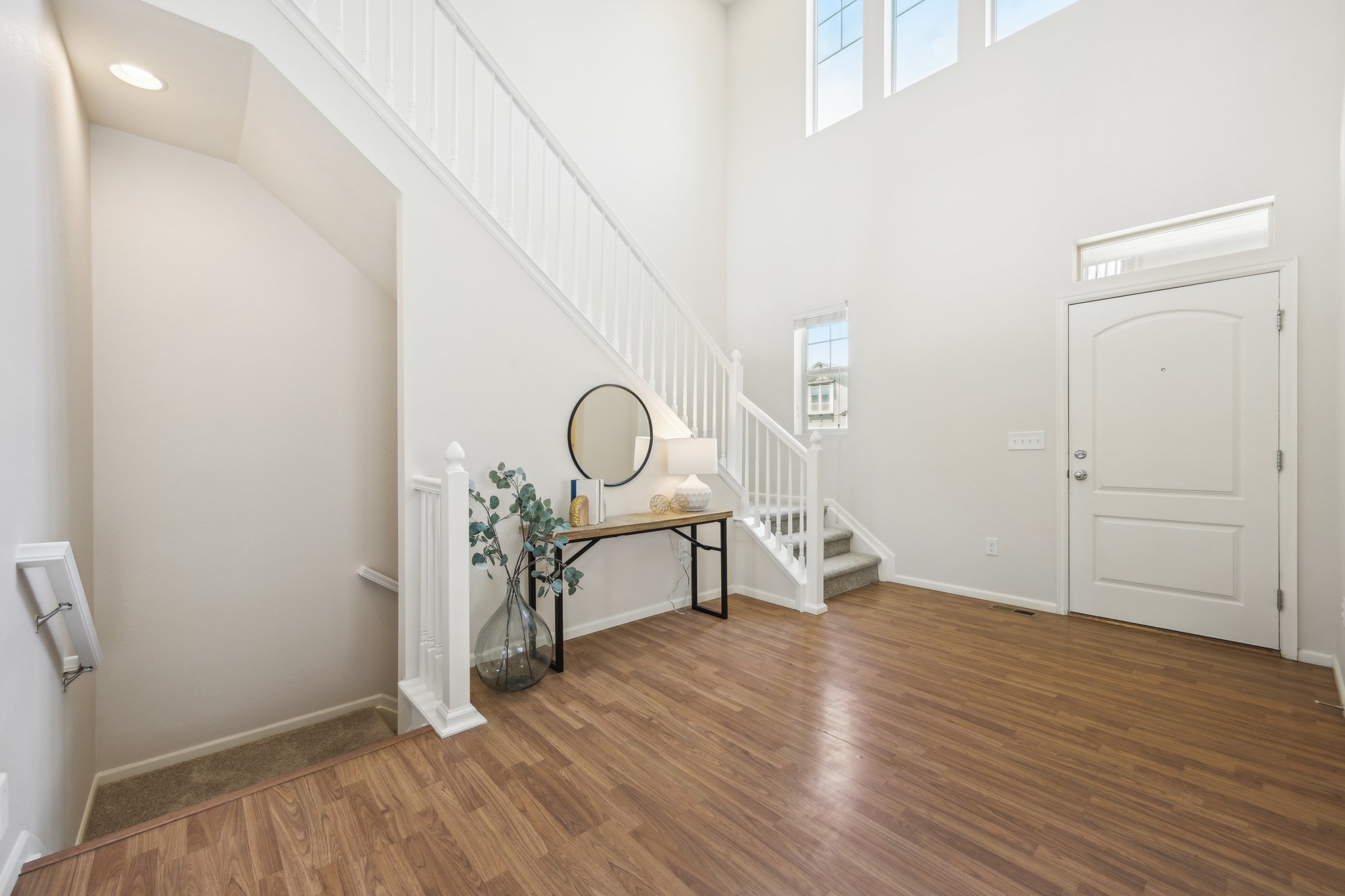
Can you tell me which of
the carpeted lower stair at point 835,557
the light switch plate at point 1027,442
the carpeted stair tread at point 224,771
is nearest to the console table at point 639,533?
the carpeted lower stair at point 835,557

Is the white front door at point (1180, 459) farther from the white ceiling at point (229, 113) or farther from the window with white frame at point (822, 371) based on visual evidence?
the white ceiling at point (229, 113)

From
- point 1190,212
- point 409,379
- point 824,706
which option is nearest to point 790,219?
point 1190,212

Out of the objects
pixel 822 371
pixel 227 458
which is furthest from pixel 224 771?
pixel 822 371

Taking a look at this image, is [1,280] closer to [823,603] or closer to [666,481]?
[666,481]

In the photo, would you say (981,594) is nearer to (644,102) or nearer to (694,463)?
A: (694,463)

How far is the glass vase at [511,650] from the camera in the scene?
2510 mm

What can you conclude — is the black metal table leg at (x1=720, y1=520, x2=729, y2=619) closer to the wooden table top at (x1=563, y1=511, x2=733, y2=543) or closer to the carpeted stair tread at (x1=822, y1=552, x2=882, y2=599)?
the wooden table top at (x1=563, y1=511, x2=733, y2=543)

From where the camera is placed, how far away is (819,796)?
5.75 feet

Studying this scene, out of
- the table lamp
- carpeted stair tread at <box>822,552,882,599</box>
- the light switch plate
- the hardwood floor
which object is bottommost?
the hardwood floor

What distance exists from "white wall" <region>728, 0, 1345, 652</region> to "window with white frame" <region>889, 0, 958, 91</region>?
5.9 inches

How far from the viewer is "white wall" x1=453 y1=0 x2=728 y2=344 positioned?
4383 millimetres

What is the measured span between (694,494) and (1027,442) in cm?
225

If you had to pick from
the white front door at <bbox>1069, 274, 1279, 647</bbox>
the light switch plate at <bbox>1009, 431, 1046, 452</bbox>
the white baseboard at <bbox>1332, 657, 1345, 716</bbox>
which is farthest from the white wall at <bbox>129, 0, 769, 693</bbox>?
the white baseboard at <bbox>1332, 657, 1345, 716</bbox>

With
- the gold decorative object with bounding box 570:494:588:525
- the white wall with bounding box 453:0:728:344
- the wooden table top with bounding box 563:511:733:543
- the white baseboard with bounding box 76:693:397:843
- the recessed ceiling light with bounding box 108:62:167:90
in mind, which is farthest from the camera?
the white wall with bounding box 453:0:728:344
